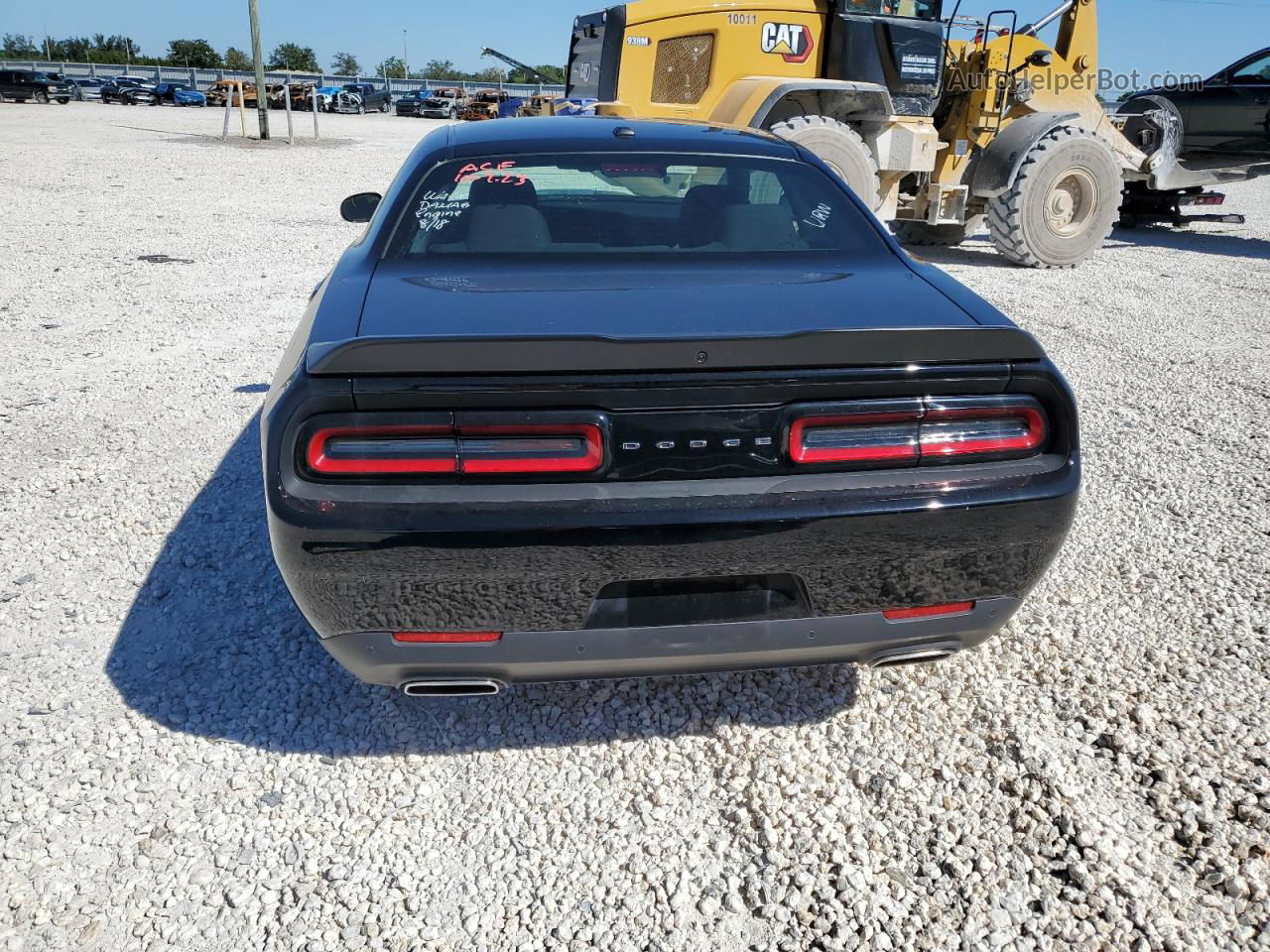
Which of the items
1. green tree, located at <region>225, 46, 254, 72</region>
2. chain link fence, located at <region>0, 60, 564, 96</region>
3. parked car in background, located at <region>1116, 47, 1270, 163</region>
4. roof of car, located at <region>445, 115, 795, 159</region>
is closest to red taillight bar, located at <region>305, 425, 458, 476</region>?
Answer: roof of car, located at <region>445, 115, 795, 159</region>

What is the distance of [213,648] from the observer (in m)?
2.81

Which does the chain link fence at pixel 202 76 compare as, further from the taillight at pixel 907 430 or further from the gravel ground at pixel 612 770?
the taillight at pixel 907 430

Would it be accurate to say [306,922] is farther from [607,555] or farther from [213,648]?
[213,648]

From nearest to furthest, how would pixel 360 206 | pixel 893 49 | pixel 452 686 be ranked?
pixel 452 686 < pixel 360 206 < pixel 893 49

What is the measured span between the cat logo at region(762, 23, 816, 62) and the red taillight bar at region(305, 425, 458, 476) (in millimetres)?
8001

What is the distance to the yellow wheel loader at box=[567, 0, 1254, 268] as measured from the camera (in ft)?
28.2

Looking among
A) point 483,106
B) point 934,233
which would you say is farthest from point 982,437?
point 483,106

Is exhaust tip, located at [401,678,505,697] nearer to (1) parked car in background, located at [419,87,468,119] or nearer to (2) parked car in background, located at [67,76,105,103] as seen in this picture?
(1) parked car in background, located at [419,87,468,119]

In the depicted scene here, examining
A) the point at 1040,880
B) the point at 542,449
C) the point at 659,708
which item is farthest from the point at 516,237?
the point at 1040,880

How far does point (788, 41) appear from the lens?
8.74m

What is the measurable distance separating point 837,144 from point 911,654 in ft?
23.3

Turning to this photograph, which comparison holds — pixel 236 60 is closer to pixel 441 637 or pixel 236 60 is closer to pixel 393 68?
pixel 393 68

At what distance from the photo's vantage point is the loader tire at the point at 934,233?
10.6 meters

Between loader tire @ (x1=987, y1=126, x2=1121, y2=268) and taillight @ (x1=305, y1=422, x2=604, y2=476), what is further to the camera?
loader tire @ (x1=987, y1=126, x2=1121, y2=268)
